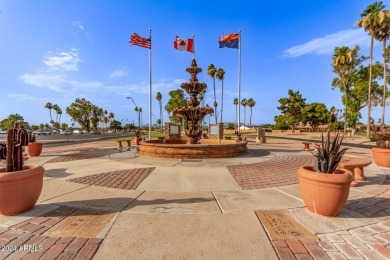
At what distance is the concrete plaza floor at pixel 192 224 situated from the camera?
2.85 meters

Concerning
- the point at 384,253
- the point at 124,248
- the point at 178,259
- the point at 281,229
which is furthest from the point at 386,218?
the point at 124,248

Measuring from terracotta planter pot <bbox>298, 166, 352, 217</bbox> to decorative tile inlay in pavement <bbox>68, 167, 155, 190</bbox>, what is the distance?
4431 mm

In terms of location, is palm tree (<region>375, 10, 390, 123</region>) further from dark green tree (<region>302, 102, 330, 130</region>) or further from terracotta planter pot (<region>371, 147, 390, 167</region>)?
dark green tree (<region>302, 102, 330, 130</region>)

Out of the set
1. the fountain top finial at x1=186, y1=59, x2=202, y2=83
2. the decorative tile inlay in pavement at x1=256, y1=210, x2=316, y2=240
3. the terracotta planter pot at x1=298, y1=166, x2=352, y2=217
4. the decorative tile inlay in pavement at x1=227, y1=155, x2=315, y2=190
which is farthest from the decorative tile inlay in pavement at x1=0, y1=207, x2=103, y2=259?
the fountain top finial at x1=186, y1=59, x2=202, y2=83

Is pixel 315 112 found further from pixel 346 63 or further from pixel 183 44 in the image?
pixel 183 44

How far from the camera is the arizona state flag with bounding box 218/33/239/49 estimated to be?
21297 mm

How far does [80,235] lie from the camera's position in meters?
3.24

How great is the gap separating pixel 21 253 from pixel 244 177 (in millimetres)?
5916

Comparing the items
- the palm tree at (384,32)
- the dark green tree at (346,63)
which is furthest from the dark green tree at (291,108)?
the palm tree at (384,32)

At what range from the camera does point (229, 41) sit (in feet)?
70.2

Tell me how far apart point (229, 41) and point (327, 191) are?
67.6 ft

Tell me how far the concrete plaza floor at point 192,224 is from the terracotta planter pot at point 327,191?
0.64 feet

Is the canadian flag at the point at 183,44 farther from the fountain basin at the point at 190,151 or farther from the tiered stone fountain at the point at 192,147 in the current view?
the fountain basin at the point at 190,151

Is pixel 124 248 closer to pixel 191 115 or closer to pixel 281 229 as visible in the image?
pixel 281 229
